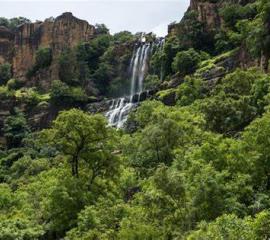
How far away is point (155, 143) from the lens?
37688 mm

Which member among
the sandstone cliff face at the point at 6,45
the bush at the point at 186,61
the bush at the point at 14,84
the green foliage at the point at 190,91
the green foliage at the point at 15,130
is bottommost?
the green foliage at the point at 15,130

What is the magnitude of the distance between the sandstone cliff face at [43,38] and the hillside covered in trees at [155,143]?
24.7 feet

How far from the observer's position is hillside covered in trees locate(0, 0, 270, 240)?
939 inches

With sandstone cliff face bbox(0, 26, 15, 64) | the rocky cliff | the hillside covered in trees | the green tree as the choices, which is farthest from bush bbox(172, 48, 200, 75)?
sandstone cliff face bbox(0, 26, 15, 64)

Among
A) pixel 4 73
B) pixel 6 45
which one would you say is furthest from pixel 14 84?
pixel 6 45

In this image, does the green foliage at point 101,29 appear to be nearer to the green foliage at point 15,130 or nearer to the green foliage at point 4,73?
the green foliage at point 4,73

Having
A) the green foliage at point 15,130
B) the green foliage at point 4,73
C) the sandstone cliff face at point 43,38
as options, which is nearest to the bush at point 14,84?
the sandstone cliff face at point 43,38

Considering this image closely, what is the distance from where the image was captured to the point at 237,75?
48.0 m

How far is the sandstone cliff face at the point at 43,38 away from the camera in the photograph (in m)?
101

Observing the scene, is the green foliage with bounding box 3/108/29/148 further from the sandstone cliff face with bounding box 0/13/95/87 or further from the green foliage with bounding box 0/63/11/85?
the sandstone cliff face with bounding box 0/13/95/87

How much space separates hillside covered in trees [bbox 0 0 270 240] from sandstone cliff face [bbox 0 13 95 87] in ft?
24.7

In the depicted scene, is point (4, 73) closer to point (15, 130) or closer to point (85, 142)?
point (15, 130)

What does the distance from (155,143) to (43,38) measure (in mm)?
68798

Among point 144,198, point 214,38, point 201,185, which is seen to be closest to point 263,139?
point 201,185
